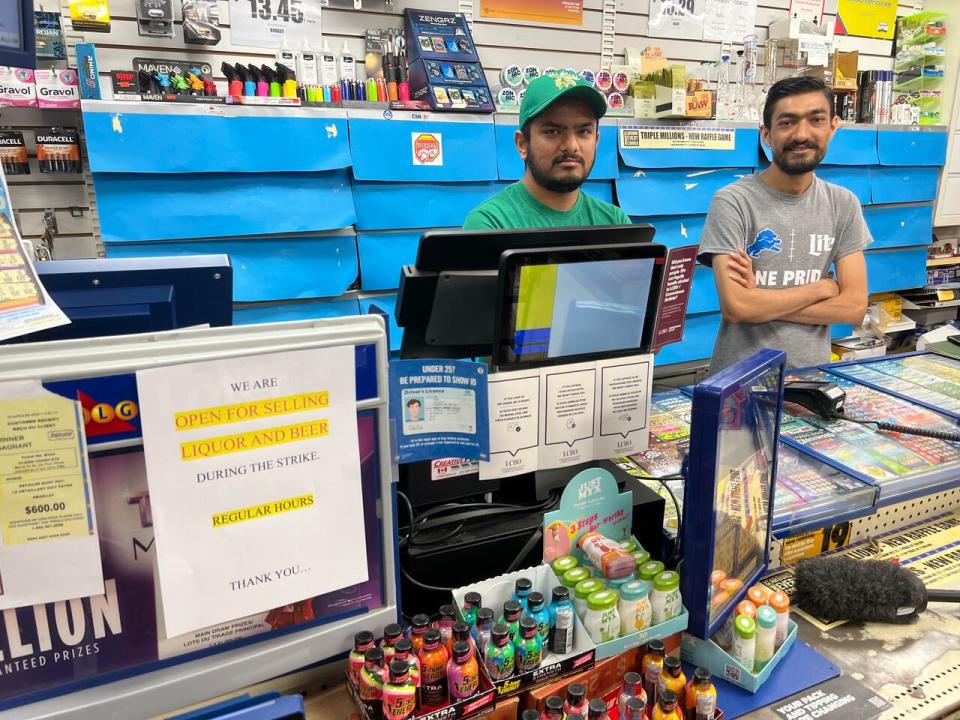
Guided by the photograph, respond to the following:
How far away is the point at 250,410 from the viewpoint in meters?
0.65

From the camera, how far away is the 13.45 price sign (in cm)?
Answer: 282

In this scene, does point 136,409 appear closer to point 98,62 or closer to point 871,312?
point 98,62

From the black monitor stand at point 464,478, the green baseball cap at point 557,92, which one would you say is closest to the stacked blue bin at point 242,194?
the green baseball cap at point 557,92

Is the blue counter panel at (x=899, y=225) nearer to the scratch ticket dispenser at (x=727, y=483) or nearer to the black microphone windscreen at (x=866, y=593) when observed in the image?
the black microphone windscreen at (x=866, y=593)

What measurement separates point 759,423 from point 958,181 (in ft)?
16.9

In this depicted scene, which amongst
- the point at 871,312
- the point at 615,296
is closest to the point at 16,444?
the point at 615,296

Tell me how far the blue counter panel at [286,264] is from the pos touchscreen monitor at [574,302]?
6.66 ft

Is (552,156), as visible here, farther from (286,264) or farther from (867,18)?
(867,18)

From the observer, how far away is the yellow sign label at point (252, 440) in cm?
63

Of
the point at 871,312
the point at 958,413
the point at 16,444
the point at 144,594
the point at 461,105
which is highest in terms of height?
the point at 461,105

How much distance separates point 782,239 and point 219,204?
220 cm

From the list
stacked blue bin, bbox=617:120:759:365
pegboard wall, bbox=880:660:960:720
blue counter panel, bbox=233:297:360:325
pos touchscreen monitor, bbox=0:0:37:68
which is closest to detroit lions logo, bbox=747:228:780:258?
stacked blue bin, bbox=617:120:759:365

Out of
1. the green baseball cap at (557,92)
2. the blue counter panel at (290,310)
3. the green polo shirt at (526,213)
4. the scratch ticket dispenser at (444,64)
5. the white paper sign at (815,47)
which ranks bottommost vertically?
the blue counter panel at (290,310)

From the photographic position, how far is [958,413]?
1.62 m
